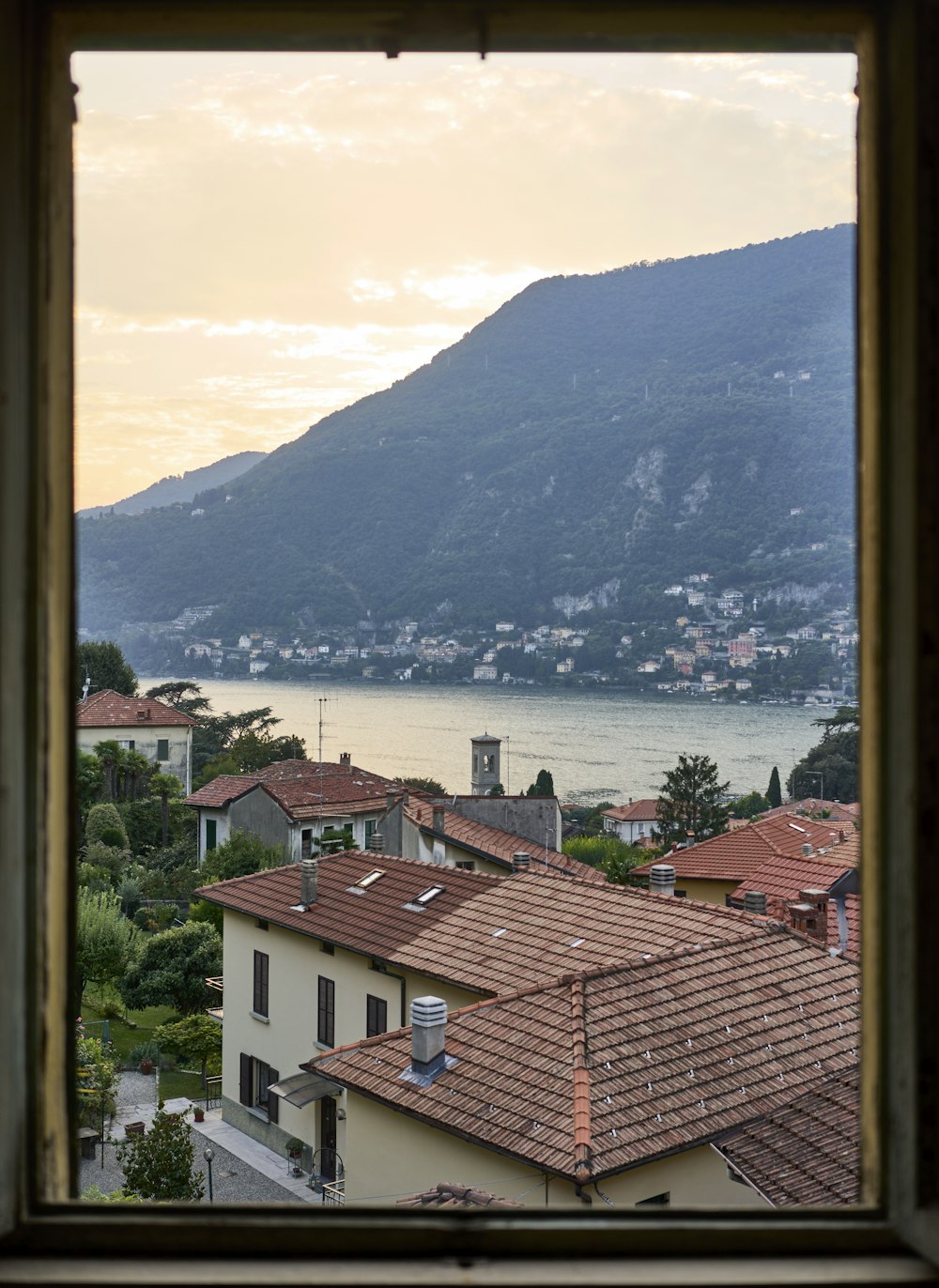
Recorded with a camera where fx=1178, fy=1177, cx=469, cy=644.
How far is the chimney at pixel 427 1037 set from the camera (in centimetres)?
809

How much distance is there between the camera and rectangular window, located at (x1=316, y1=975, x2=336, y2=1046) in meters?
13.4

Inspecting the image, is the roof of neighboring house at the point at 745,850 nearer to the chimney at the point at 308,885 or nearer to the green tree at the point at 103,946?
the chimney at the point at 308,885

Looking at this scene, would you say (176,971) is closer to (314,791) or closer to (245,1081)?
(245,1081)

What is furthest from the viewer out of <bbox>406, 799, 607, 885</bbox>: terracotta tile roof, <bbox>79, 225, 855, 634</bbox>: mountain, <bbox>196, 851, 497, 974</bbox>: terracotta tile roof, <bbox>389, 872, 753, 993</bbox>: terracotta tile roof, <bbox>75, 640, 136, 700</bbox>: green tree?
<bbox>79, 225, 855, 634</bbox>: mountain

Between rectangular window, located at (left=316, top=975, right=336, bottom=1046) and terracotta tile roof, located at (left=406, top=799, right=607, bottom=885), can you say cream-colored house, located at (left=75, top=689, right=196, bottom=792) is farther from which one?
rectangular window, located at (left=316, top=975, right=336, bottom=1046)

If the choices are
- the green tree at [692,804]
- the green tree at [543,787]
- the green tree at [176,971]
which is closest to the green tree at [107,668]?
the green tree at [543,787]

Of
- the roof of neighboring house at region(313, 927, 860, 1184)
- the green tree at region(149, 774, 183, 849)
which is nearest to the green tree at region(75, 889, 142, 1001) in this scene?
the green tree at region(149, 774, 183, 849)

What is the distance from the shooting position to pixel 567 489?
107375 millimetres

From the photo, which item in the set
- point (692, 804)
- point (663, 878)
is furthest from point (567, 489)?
point (663, 878)

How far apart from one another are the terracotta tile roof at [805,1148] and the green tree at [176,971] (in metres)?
12.2

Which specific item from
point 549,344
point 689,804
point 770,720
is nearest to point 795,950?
point 689,804

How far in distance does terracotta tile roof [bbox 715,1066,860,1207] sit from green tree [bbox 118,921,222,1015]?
40.1ft

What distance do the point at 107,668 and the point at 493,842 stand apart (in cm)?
2505

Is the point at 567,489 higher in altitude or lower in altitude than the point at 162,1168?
higher
